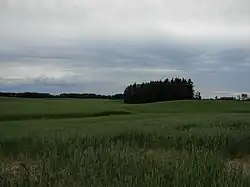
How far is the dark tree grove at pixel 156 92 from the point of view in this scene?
84312mm

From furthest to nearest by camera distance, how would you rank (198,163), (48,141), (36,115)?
(36,115) → (48,141) → (198,163)

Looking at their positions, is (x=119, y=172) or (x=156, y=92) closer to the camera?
(x=119, y=172)

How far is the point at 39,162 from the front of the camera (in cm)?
833

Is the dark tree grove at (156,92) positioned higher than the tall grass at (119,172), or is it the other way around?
the dark tree grove at (156,92)

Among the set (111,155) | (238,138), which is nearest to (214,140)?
(238,138)

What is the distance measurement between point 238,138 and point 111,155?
10.0m

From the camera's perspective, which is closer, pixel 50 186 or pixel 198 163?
pixel 50 186

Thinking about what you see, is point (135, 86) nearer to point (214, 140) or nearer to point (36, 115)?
point (36, 115)

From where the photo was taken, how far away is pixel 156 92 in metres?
86.9

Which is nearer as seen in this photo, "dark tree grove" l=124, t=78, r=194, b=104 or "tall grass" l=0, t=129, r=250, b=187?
"tall grass" l=0, t=129, r=250, b=187

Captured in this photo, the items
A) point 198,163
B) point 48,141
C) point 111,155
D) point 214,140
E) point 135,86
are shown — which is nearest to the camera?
point 198,163

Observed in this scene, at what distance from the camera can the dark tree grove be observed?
3319 inches

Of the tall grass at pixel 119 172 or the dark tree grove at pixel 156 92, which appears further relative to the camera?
the dark tree grove at pixel 156 92

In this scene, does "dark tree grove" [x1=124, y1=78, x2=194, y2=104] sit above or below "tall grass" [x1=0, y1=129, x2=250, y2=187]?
above
